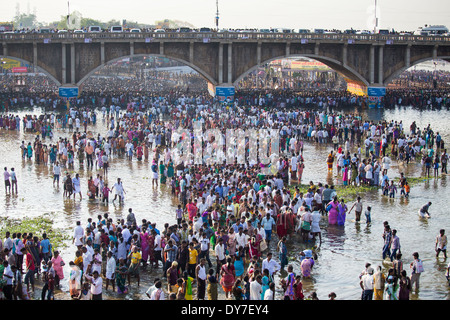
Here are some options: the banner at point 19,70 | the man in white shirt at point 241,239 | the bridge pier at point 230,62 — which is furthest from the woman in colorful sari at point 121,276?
the banner at point 19,70

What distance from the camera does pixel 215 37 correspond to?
55.4 metres

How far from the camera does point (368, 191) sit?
26.5 metres

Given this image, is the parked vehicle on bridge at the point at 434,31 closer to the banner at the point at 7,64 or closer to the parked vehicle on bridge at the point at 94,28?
the parked vehicle on bridge at the point at 94,28

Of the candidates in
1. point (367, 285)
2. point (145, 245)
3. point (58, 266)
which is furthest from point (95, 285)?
point (367, 285)

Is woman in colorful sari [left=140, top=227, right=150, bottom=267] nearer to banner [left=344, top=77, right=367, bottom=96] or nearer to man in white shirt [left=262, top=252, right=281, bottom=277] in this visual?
man in white shirt [left=262, top=252, right=281, bottom=277]

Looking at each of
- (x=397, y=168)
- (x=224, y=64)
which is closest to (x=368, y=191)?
(x=397, y=168)

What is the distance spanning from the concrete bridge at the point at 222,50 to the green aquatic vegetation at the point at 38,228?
33.2 metres

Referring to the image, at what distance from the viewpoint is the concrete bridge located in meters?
53.4

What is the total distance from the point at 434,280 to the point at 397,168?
50.0 ft

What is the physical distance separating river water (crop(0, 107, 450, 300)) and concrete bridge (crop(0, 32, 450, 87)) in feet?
62.8

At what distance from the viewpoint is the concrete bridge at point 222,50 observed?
2104 inches

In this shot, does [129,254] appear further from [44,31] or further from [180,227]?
[44,31]

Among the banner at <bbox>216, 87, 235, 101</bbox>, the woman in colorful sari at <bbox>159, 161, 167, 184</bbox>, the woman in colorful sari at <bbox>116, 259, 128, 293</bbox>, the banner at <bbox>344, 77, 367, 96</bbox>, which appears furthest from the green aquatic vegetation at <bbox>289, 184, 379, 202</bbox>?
the banner at <bbox>344, 77, 367, 96</bbox>

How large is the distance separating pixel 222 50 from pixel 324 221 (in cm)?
3596
